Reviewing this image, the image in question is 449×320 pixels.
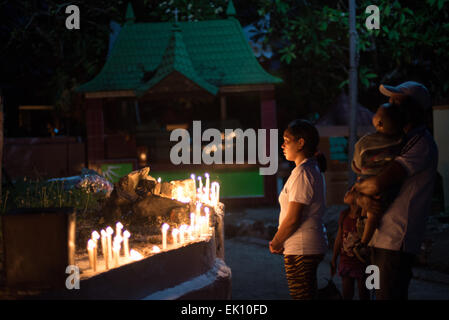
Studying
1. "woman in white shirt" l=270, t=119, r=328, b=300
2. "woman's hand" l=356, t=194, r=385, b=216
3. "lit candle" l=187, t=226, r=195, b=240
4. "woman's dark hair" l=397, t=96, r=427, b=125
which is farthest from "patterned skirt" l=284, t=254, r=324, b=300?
"lit candle" l=187, t=226, r=195, b=240

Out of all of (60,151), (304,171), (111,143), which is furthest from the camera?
(60,151)

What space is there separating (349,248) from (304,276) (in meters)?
0.60

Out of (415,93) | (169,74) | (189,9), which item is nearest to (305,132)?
(415,93)

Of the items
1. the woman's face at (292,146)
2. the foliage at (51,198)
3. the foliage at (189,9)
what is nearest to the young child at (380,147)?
the woman's face at (292,146)

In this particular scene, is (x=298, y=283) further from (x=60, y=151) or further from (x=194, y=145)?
(x=60, y=151)

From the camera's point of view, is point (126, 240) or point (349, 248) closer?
point (349, 248)

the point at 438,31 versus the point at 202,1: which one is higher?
the point at 202,1

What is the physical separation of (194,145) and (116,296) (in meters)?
10.4

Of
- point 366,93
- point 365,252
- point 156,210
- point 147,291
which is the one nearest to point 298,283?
point 365,252

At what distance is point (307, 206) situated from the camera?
3.77 m

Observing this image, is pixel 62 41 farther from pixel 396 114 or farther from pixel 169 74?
pixel 396 114

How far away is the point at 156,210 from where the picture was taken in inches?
240

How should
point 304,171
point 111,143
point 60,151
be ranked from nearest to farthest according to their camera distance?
point 304,171
point 111,143
point 60,151
